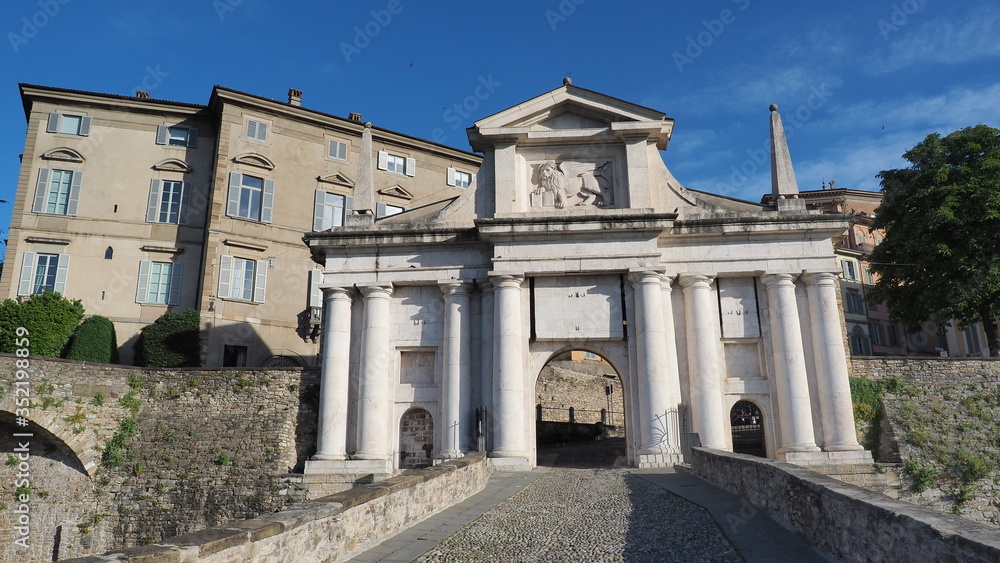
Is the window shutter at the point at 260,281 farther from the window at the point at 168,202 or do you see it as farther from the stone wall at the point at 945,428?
the stone wall at the point at 945,428

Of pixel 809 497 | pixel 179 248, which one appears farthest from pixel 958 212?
pixel 179 248

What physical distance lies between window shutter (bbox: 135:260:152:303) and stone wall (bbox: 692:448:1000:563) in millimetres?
24956

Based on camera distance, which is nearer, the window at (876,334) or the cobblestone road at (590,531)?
the cobblestone road at (590,531)

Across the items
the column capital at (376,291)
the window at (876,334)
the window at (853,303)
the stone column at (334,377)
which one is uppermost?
the window at (853,303)

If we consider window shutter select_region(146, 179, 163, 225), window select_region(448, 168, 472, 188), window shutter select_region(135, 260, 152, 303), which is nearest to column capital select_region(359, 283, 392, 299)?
window shutter select_region(135, 260, 152, 303)

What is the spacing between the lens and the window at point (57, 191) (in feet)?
93.7

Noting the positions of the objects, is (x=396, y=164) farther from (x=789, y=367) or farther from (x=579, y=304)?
(x=789, y=367)

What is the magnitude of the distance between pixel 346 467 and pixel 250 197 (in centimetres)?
1443

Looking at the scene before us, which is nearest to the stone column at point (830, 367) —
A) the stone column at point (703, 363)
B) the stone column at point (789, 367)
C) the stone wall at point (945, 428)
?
the stone column at point (789, 367)

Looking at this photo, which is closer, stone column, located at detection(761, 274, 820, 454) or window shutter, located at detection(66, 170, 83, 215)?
stone column, located at detection(761, 274, 820, 454)

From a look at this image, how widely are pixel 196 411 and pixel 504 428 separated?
35.2 ft

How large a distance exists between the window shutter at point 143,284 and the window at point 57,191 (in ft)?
11.7

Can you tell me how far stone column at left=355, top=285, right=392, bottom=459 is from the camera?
21.6 metres

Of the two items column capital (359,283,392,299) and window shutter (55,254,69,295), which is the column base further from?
window shutter (55,254,69,295)
